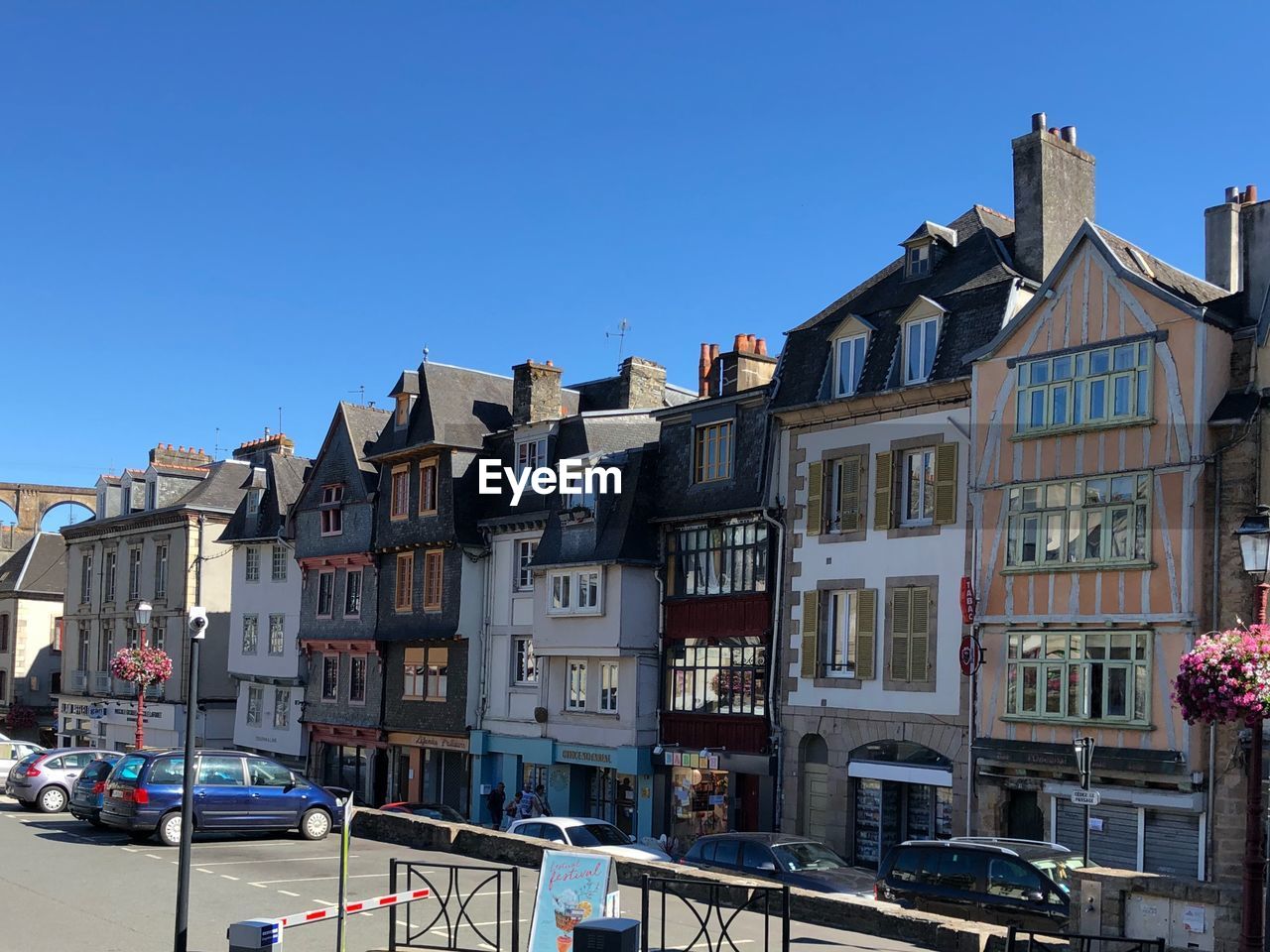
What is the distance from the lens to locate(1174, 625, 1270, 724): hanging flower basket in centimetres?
1402

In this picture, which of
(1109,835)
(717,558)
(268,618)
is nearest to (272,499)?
(268,618)

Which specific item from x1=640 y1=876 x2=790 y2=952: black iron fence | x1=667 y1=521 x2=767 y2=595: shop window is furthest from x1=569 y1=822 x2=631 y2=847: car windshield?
x1=667 y1=521 x2=767 y2=595: shop window

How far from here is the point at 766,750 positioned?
3098 cm

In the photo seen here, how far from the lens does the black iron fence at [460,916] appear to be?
14.2 metres

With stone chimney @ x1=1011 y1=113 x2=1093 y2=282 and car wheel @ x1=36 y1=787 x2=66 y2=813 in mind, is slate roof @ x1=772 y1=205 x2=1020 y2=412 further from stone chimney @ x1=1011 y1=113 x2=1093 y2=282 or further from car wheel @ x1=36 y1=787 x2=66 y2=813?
car wheel @ x1=36 y1=787 x2=66 y2=813

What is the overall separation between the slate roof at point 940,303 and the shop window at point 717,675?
5403mm

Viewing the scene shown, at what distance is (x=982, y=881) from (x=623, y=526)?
56.6 feet

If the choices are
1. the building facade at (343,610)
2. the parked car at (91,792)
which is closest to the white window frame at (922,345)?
the parked car at (91,792)

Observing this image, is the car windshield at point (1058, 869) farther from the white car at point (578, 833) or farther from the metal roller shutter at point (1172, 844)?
the white car at point (578, 833)

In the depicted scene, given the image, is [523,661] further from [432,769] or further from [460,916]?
[460,916]

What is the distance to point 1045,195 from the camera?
28844mm

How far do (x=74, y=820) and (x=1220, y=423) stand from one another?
2195 centimetres

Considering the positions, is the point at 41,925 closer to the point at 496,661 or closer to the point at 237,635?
the point at 496,661

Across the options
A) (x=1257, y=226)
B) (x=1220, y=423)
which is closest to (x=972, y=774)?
(x=1220, y=423)
